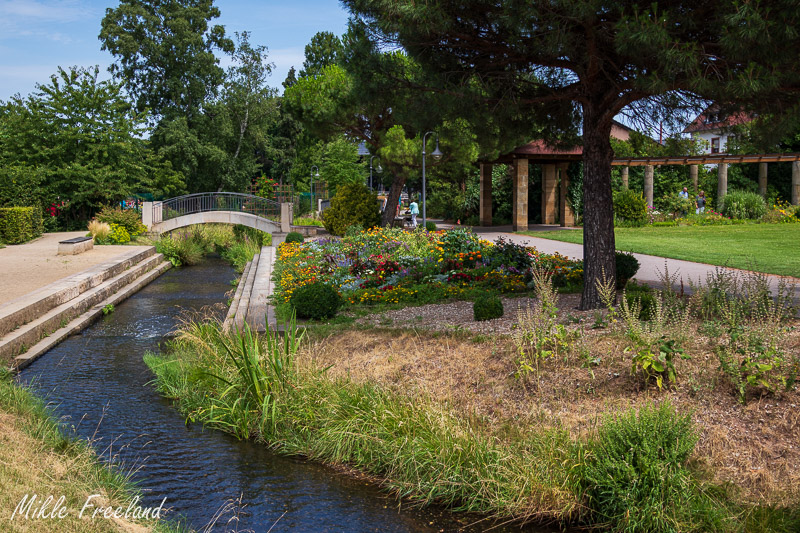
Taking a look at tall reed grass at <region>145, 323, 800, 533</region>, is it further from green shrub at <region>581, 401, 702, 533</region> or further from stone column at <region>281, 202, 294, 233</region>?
stone column at <region>281, 202, 294, 233</region>

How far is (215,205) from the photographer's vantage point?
27.5m

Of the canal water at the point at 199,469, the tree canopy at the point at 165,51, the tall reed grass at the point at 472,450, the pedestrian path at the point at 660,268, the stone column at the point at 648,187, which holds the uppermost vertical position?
the tree canopy at the point at 165,51

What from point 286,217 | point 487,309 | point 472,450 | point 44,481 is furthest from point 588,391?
point 286,217

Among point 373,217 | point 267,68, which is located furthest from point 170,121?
point 373,217

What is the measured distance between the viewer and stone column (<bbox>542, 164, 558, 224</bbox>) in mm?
27736

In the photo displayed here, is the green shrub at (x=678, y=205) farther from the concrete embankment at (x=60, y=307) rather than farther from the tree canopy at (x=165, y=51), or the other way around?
the tree canopy at (x=165, y=51)

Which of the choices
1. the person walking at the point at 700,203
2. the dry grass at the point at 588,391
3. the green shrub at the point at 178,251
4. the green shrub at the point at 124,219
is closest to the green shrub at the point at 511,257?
the dry grass at the point at 588,391

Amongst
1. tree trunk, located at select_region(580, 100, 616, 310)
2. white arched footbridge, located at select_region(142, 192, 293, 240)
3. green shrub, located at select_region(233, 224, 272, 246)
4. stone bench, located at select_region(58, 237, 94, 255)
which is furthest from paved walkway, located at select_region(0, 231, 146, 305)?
tree trunk, located at select_region(580, 100, 616, 310)

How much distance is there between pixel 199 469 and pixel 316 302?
4.22 m

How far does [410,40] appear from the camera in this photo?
8227mm

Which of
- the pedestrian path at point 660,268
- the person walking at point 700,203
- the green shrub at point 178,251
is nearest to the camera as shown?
the pedestrian path at point 660,268

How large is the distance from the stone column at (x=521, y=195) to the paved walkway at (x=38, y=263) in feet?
45.7

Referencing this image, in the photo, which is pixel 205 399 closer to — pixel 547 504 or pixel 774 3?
pixel 547 504

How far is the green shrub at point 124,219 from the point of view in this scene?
2423 centimetres
